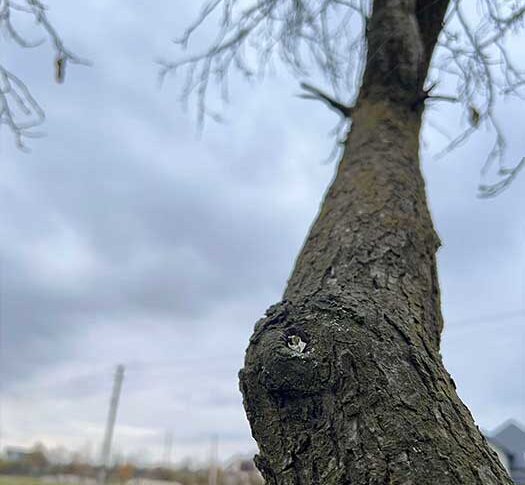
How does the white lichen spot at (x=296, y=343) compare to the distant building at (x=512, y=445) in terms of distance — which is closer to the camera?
the white lichen spot at (x=296, y=343)

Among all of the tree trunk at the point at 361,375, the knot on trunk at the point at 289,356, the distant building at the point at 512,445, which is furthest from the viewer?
the distant building at the point at 512,445

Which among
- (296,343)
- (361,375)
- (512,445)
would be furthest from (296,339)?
(512,445)

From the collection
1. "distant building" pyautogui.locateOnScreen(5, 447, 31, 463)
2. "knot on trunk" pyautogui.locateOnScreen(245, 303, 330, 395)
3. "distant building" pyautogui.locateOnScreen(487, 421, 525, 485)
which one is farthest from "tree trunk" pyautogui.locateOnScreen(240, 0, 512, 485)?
"distant building" pyautogui.locateOnScreen(5, 447, 31, 463)

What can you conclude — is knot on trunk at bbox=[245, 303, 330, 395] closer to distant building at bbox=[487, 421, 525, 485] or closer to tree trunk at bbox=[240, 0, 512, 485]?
tree trunk at bbox=[240, 0, 512, 485]

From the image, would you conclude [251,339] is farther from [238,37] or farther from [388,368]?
[238,37]

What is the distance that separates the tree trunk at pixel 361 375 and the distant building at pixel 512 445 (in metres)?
22.3

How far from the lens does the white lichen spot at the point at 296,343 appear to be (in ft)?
4.05

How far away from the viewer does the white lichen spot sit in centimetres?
123

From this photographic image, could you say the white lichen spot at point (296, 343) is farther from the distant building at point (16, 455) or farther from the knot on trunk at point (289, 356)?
the distant building at point (16, 455)

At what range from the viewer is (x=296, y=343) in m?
1.25

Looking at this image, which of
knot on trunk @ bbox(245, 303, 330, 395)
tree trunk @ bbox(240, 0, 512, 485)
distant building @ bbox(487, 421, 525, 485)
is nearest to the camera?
tree trunk @ bbox(240, 0, 512, 485)

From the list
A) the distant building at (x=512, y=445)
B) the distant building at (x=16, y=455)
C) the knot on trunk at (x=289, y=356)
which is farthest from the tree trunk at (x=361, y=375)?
the distant building at (x=16, y=455)

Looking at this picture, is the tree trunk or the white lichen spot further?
the white lichen spot

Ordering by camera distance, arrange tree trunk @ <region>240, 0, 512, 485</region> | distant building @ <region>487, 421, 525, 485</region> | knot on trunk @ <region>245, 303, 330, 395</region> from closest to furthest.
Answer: tree trunk @ <region>240, 0, 512, 485</region>
knot on trunk @ <region>245, 303, 330, 395</region>
distant building @ <region>487, 421, 525, 485</region>
